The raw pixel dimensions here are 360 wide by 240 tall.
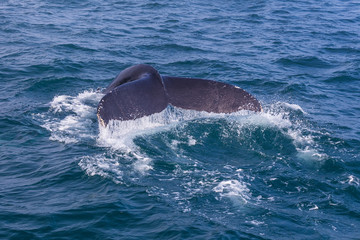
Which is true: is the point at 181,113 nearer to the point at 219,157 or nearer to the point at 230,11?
the point at 219,157

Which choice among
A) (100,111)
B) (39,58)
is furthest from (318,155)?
(39,58)

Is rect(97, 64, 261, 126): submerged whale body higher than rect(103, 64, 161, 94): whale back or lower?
lower

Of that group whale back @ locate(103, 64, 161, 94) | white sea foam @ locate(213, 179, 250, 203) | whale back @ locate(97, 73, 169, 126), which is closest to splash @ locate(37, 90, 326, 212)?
white sea foam @ locate(213, 179, 250, 203)

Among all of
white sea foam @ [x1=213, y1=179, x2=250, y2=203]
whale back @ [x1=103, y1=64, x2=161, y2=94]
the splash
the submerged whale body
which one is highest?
whale back @ [x1=103, y1=64, x2=161, y2=94]

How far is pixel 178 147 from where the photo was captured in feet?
32.7

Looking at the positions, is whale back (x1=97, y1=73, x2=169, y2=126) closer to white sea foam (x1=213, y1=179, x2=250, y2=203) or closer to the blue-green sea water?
the blue-green sea water

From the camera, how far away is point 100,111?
802 cm

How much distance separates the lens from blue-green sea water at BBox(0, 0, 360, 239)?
24.7 ft

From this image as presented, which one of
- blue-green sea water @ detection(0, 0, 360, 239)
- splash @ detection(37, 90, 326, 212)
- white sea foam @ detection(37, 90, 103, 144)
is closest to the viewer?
blue-green sea water @ detection(0, 0, 360, 239)

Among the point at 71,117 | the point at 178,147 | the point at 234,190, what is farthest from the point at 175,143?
the point at 71,117

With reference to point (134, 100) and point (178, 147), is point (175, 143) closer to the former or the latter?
point (178, 147)

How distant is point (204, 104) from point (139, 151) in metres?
1.58

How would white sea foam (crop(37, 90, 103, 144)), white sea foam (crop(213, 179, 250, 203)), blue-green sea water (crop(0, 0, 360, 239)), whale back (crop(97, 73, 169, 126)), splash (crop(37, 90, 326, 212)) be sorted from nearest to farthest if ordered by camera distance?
blue-green sea water (crop(0, 0, 360, 239)) < white sea foam (crop(213, 179, 250, 203)) < whale back (crop(97, 73, 169, 126)) < splash (crop(37, 90, 326, 212)) < white sea foam (crop(37, 90, 103, 144))

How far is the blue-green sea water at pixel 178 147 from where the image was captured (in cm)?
752
